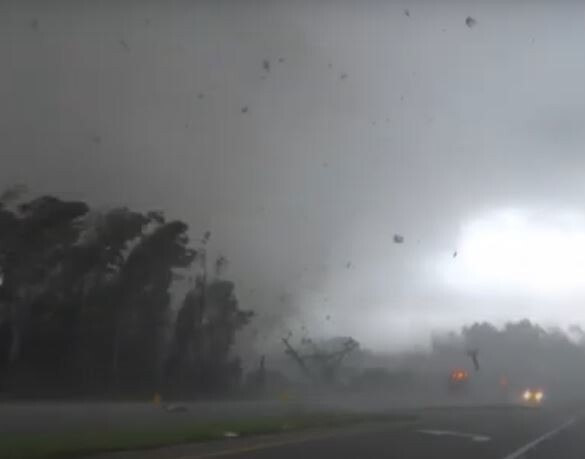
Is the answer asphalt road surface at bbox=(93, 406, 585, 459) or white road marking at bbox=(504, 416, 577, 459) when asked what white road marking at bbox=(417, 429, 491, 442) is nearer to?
asphalt road surface at bbox=(93, 406, 585, 459)

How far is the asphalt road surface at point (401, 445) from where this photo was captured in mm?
21797

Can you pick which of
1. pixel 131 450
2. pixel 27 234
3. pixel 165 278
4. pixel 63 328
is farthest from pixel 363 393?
pixel 131 450

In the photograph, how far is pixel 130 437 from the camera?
24.0 metres

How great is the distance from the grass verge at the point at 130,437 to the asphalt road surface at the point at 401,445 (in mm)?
691

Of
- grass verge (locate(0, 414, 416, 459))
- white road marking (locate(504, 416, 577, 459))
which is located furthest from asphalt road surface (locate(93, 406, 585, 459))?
grass verge (locate(0, 414, 416, 459))

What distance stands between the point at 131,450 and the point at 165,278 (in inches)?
1351

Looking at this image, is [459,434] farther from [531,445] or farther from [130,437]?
[130,437]

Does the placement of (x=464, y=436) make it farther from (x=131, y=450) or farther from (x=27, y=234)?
(x=27, y=234)

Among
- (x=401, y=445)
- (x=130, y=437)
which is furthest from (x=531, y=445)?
(x=130, y=437)

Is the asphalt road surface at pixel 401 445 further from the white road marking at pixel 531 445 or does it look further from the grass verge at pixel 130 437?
the grass verge at pixel 130 437

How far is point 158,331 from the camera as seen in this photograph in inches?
2174

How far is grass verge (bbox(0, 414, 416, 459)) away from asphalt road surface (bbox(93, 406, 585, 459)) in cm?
69

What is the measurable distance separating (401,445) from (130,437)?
7.15 m

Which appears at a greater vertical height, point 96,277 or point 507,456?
point 96,277
